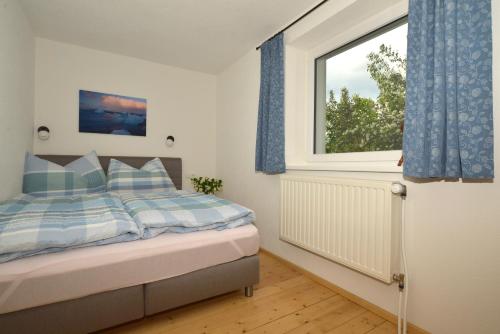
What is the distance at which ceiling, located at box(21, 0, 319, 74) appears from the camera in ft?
6.76

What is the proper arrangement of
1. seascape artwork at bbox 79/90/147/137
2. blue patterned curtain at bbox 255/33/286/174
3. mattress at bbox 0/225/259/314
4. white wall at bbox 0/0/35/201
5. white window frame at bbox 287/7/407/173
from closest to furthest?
mattress at bbox 0/225/259/314
white window frame at bbox 287/7/407/173
white wall at bbox 0/0/35/201
blue patterned curtain at bbox 255/33/286/174
seascape artwork at bbox 79/90/147/137

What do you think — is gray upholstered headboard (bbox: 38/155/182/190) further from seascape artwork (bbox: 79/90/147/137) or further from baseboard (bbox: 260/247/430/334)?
baseboard (bbox: 260/247/430/334)

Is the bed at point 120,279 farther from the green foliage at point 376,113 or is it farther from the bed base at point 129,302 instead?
the green foliage at point 376,113

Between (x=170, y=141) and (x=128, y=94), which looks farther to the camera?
(x=170, y=141)

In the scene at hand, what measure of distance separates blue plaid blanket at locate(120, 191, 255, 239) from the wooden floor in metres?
0.54

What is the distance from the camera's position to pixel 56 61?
9.03ft

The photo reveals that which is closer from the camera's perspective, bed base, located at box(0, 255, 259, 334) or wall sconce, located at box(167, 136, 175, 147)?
bed base, located at box(0, 255, 259, 334)

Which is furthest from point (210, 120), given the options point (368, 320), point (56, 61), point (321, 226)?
point (368, 320)

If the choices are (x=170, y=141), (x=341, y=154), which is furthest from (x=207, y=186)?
(x=341, y=154)

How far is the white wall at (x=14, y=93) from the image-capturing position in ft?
6.05

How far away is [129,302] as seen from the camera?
4.37 feet

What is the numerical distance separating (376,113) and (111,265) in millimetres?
2008

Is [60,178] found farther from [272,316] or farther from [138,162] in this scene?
[272,316]

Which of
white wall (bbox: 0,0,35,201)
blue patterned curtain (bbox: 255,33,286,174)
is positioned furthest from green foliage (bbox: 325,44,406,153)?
white wall (bbox: 0,0,35,201)
